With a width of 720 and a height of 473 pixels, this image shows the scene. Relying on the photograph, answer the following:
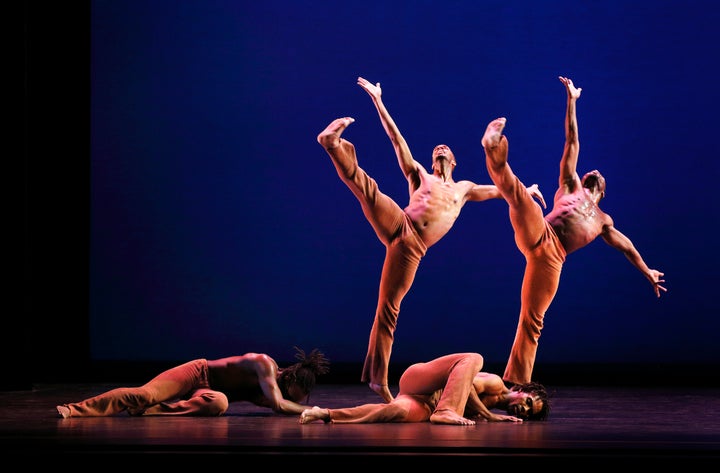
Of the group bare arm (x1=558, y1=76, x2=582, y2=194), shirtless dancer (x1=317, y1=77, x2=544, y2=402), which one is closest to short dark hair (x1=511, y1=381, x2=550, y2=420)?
shirtless dancer (x1=317, y1=77, x2=544, y2=402)

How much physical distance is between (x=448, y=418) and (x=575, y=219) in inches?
81.4

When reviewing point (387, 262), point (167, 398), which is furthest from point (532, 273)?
point (167, 398)

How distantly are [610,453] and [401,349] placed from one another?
384 centimetres

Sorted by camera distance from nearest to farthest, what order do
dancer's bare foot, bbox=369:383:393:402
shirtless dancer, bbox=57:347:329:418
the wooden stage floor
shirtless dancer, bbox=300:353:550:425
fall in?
the wooden stage floor, shirtless dancer, bbox=300:353:550:425, shirtless dancer, bbox=57:347:329:418, dancer's bare foot, bbox=369:383:393:402

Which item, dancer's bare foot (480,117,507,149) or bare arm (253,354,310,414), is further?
dancer's bare foot (480,117,507,149)

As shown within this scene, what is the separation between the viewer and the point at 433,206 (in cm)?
593

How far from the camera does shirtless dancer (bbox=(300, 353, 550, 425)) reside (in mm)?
4445

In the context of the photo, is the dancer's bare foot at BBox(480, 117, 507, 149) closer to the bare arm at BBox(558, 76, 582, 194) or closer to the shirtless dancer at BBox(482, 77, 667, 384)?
the shirtless dancer at BBox(482, 77, 667, 384)

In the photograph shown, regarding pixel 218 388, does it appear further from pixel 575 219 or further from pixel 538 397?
pixel 575 219

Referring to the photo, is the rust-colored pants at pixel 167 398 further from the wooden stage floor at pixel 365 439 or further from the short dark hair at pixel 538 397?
the short dark hair at pixel 538 397

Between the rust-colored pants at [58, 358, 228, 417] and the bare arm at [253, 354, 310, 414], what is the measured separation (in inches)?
8.6

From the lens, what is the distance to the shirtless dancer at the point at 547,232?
5723 mm

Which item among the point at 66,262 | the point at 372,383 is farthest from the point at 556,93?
the point at 66,262

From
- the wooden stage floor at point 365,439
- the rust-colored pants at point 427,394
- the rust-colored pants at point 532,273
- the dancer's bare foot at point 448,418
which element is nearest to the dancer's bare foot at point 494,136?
the rust-colored pants at point 532,273
